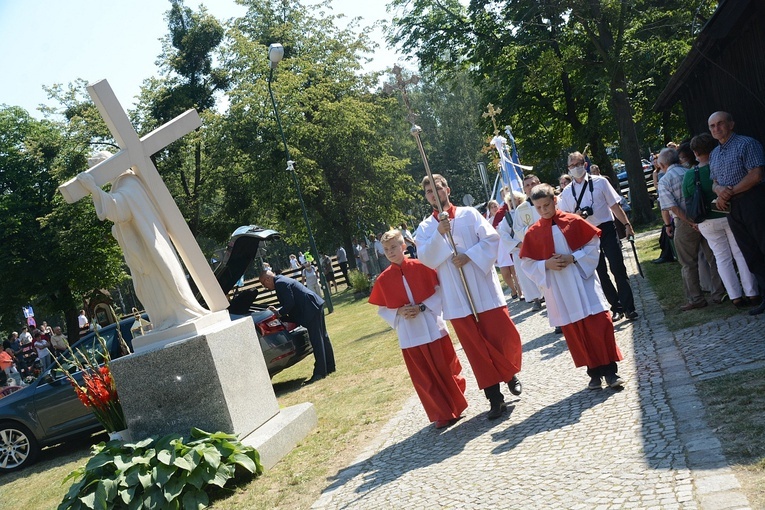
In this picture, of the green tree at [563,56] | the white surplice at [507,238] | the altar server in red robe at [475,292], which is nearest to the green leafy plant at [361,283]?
the green tree at [563,56]

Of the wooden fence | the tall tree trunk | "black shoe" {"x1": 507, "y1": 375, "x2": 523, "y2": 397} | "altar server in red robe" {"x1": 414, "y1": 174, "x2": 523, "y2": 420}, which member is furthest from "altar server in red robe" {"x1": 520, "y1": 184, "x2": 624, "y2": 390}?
the wooden fence

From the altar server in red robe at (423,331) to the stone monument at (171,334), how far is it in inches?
60.4

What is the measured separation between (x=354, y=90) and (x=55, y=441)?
32847 millimetres

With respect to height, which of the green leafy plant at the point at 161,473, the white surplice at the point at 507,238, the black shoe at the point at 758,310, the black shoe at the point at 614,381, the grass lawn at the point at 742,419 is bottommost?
the grass lawn at the point at 742,419

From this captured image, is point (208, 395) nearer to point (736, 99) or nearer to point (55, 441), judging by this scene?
point (55, 441)

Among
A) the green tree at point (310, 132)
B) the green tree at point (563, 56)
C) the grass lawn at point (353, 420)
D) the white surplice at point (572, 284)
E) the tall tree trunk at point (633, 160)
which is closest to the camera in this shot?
the grass lawn at point (353, 420)

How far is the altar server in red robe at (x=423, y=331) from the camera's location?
7.25 meters

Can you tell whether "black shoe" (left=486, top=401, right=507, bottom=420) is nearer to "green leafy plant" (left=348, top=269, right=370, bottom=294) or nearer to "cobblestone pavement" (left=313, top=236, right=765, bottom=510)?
"cobblestone pavement" (left=313, top=236, right=765, bottom=510)

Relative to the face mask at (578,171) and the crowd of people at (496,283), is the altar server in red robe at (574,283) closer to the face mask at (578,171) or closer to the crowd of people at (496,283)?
the crowd of people at (496,283)

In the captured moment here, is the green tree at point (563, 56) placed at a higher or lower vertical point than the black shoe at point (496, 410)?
higher

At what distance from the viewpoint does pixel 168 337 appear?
7391mm

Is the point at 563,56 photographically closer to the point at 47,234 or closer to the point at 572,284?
the point at 572,284

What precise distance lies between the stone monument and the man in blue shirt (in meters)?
4.80

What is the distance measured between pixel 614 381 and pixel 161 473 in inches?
149
